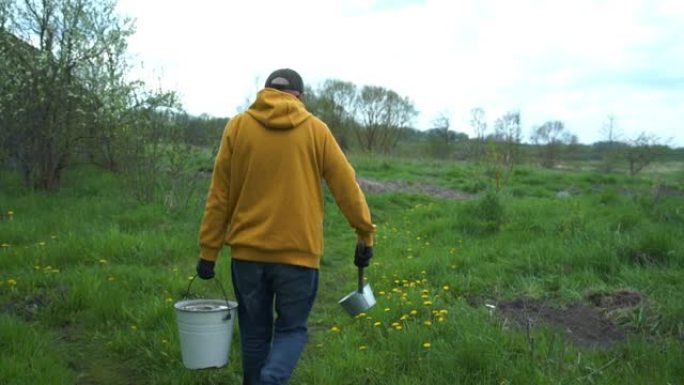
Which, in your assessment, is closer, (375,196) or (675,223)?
(675,223)

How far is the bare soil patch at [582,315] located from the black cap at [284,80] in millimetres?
2435

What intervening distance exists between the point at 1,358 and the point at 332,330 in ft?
7.81

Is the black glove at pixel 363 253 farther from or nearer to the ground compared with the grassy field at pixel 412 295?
farther from the ground

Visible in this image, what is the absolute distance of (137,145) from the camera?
10219 mm

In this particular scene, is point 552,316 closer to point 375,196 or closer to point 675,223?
point 675,223

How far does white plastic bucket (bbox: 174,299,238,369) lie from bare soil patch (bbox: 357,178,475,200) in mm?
9930

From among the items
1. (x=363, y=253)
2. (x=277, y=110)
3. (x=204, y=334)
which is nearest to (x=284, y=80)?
(x=277, y=110)

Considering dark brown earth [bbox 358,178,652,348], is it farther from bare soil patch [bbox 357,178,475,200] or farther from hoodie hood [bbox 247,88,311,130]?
bare soil patch [bbox 357,178,475,200]

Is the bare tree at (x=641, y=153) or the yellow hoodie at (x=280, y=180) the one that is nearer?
the yellow hoodie at (x=280, y=180)

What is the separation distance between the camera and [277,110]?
136 inches

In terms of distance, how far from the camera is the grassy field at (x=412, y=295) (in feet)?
13.5

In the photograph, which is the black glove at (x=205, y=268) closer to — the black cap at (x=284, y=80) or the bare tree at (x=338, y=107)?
the black cap at (x=284, y=80)

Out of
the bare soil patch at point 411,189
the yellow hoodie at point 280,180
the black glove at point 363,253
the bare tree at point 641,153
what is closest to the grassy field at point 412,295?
the black glove at point 363,253

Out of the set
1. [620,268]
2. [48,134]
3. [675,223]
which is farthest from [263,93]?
[48,134]
